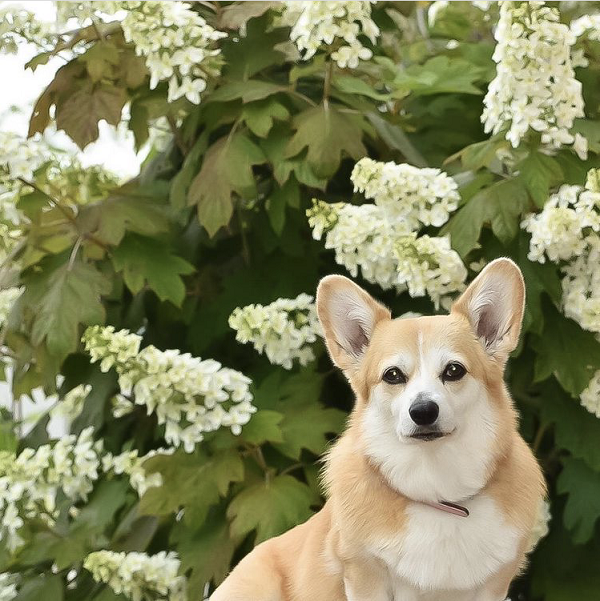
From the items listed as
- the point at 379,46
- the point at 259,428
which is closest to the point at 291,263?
the point at 259,428

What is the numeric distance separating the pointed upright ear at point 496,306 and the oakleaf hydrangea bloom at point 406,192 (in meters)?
0.26

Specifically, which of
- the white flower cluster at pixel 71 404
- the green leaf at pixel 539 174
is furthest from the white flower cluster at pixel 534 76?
the white flower cluster at pixel 71 404

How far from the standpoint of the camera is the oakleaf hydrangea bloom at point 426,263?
1.00m

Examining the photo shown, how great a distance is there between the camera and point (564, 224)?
1.02 meters

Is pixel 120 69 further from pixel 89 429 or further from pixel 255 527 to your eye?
pixel 255 527

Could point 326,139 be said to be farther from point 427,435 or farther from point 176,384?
point 427,435

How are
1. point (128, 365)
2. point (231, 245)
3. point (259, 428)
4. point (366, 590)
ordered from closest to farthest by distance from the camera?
point (366, 590) → point (128, 365) → point (259, 428) → point (231, 245)

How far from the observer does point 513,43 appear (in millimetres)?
1027

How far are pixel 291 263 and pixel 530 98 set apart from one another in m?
0.40

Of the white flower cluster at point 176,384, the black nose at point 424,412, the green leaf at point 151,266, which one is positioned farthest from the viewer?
the green leaf at point 151,266

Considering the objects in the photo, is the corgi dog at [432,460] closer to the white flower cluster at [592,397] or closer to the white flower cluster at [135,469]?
the white flower cluster at [592,397]

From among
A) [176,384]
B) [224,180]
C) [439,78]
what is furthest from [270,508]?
[439,78]

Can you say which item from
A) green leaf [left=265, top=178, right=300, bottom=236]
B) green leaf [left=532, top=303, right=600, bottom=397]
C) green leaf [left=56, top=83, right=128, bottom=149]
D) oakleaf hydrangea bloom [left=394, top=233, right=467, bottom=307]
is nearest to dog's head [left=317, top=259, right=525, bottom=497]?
oakleaf hydrangea bloom [left=394, top=233, right=467, bottom=307]

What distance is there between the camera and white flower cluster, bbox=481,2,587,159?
103 cm
